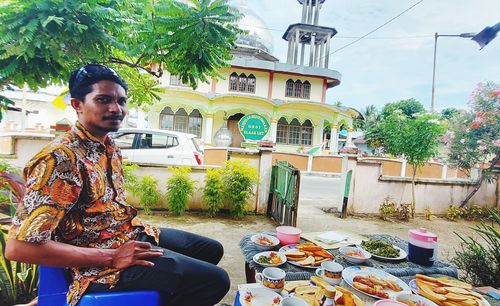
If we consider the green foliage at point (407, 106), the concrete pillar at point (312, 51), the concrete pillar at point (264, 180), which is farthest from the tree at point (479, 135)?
the green foliage at point (407, 106)

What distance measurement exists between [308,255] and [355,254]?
1.16ft

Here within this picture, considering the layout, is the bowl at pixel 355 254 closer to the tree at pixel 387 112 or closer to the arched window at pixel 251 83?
the arched window at pixel 251 83

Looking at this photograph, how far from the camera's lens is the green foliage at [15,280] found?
2.01 meters

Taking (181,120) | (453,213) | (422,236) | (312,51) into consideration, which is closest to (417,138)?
(453,213)

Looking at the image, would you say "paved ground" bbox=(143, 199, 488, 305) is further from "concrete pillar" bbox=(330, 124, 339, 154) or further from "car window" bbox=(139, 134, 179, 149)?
"concrete pillar" bbox=(330, 124, 339, 154)

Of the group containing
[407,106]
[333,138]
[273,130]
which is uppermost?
[407,106]

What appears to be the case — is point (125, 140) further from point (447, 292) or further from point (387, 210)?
point (447, 292)

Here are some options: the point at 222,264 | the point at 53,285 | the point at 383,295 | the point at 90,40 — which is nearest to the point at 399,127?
the point at 222,264

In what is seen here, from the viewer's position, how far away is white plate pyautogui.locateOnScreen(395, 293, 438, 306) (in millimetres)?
1368

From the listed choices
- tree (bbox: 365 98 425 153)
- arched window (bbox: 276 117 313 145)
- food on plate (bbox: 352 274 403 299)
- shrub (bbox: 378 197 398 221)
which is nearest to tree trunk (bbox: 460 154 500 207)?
shrub (bbox: 378 197 398 221)

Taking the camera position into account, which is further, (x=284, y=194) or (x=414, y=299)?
(x=284, y=194)

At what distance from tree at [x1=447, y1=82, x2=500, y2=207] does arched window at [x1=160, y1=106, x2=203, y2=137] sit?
12843 millimetres

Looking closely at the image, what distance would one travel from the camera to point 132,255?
144 cm

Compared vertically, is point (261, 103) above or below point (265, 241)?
above
